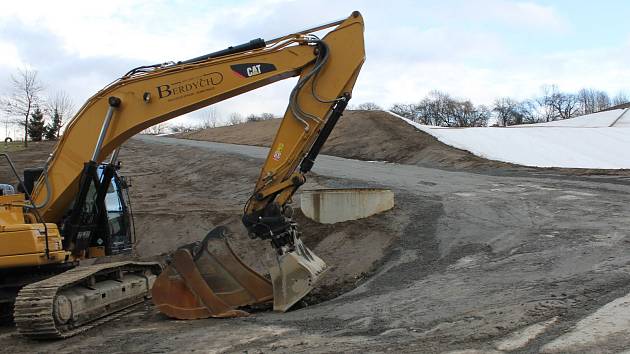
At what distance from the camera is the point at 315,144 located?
25.6 feet

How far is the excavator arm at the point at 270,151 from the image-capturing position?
25.2ft

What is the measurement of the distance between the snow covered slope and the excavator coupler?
752 inches

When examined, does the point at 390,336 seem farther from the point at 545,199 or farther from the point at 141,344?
the point at 545,199

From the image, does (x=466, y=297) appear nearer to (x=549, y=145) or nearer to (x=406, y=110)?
(x=549, y=145)

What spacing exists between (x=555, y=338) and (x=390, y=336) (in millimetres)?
1522

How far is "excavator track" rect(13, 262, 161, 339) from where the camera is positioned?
6852 mm

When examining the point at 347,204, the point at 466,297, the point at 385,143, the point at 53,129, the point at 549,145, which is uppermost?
the point at 53,129

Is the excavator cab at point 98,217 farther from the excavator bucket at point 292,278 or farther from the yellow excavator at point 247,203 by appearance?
the excavator bucket at point 292,278

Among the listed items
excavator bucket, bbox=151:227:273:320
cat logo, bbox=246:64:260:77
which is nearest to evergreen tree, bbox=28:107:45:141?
excavator bucket, bbox=151:227:273:320

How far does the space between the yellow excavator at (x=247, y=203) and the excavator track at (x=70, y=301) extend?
0.11 feet

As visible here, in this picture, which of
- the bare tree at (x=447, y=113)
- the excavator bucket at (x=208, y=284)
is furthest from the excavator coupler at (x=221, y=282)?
the bare tree at (x=447, y=113)

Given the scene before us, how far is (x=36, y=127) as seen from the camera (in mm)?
51500

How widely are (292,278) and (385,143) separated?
2219cm

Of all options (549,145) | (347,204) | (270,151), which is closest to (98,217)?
(270,151)
